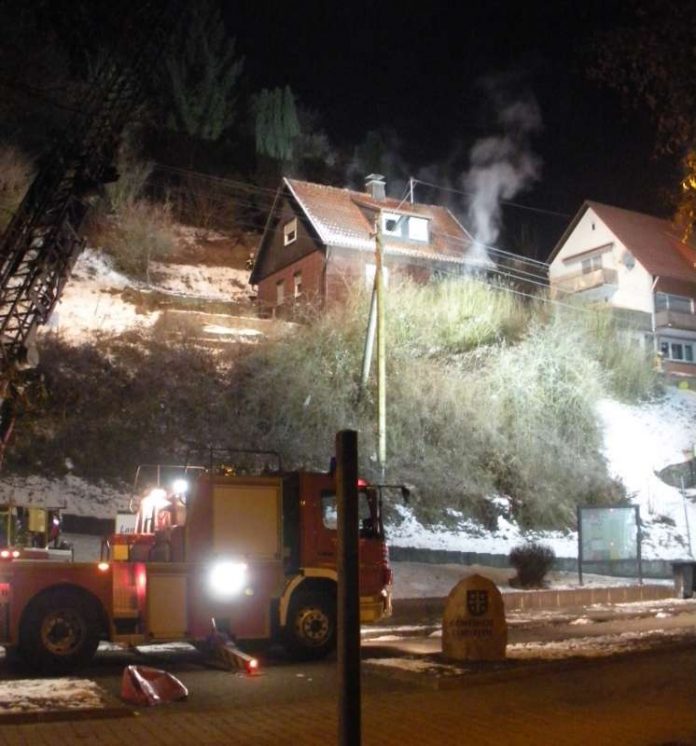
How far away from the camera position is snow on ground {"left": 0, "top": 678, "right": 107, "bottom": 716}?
899 cm

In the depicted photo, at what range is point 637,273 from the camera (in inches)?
2335

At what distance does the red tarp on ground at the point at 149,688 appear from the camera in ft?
31.2

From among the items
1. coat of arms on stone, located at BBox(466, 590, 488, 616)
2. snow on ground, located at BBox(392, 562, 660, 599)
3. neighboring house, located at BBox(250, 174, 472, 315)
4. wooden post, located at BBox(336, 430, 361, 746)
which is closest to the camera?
wooden post, located at BBox(336, 430, 361, 746)

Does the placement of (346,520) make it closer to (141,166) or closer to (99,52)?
(99,52)

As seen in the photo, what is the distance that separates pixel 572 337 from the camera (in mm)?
38438

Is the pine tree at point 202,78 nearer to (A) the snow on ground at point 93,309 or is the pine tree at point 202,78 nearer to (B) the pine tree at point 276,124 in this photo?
(B) the pine tree at point 276,124

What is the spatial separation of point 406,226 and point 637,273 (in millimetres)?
18147

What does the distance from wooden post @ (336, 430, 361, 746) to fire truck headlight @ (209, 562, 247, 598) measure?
846 centimetres

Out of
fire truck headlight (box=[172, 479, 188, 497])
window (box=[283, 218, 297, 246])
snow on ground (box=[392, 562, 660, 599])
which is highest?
window (box=[283, 218, 297, 246])

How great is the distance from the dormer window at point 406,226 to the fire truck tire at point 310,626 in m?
36.0

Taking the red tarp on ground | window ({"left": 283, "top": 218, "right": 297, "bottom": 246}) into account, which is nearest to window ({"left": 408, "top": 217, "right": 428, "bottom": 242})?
window ({"left": 283, "top": 218, "right": 297, "bottom": 246})

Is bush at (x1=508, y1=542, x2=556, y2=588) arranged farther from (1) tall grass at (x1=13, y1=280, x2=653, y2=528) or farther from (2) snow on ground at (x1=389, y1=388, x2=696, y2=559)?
(1) tall grass at (x1=13, y1=280, x2=653, y2=528)

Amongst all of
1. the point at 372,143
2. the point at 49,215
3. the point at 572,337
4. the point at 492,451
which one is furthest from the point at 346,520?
the point at 372,143

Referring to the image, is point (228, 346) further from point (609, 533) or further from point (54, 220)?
point (54, 220)
